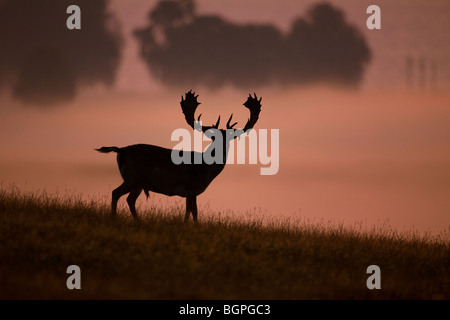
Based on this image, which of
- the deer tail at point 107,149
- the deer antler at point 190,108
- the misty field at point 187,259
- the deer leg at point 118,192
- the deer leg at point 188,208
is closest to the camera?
the misty field at point 187,259

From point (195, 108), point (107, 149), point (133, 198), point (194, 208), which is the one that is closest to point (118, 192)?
point (133, 198)

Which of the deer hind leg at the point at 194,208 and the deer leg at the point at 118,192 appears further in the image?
the deer hind leg at the point at 194,208

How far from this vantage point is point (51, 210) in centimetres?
1375

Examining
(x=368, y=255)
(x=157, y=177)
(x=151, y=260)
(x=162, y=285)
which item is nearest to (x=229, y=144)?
(x=157, y=177)

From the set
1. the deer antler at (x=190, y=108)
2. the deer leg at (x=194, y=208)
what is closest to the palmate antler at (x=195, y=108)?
the deer antler at (x=190, y=108)

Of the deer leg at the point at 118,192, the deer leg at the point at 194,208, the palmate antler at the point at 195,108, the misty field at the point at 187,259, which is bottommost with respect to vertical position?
the misty field at the point at 187,259

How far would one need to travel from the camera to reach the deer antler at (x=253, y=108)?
1595cm

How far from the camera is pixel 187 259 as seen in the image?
10.3 m

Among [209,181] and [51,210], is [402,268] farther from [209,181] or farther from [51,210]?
[51,210]

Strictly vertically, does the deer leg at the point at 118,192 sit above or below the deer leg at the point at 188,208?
above

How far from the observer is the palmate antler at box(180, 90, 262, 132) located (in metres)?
15.5

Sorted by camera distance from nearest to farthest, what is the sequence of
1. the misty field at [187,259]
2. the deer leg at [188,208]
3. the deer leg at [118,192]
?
1. the misty field at [187,259]
2. the deer leg at [118,192]
3. the deer leg at [188,208]

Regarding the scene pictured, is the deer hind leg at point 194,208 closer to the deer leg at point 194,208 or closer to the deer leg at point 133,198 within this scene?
the deer leg at point 194,208
